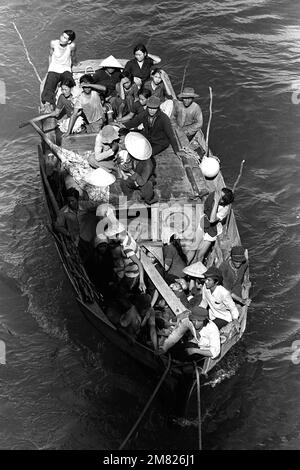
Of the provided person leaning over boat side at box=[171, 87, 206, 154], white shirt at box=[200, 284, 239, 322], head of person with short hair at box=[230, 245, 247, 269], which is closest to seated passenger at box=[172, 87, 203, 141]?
person leaning over boat side at box=[171, 87, 206, 154]

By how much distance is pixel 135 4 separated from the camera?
20.8 metres

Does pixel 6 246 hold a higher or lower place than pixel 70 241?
lower

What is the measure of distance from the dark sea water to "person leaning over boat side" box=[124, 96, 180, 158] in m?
3.46

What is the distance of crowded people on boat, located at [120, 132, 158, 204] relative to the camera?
31.4ft

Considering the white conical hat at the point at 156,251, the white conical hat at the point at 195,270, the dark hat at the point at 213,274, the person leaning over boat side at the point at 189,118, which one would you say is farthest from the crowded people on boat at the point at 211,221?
the person leaning over boat side at the point at 189,118

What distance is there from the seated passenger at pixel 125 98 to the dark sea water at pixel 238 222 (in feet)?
11.2

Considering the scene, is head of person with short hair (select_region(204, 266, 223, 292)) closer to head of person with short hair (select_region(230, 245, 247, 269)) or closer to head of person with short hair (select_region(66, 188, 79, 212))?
head of person with short hair (select_region(230, 245, 247, 269))

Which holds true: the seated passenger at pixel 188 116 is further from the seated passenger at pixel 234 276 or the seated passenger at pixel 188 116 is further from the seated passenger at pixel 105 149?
the seated passenger at pixel 234 276

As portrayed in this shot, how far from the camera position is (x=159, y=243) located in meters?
9.91

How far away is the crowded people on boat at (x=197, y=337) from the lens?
8.21 metres

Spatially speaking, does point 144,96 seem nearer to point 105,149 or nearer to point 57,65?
point 105,149
